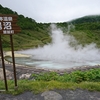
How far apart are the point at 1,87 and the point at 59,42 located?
36904mm

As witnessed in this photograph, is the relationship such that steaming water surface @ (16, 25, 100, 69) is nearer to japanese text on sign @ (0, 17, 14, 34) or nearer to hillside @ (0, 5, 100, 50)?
hillside @ (0, 5, 100, 50)

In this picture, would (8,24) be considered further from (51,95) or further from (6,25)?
(51,95)

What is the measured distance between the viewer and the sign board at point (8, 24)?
25.3ft

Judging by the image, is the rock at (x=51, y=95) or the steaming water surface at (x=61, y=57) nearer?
the rock at (x=51, y=95)

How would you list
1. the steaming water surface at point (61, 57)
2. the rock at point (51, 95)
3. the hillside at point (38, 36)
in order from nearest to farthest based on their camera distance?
the rock at point (51, 95), the steaming water surface at point (61, 57), the hillside at point (38, 36)

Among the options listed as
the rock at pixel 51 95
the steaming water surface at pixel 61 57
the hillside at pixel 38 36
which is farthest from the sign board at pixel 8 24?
the hillside at pixel 38 36

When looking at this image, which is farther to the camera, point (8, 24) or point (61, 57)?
point (61, 57)

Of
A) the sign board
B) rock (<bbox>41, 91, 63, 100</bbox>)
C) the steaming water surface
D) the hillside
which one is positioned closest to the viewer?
rock (<bbox>41, 91, 63, 100</bbox>)

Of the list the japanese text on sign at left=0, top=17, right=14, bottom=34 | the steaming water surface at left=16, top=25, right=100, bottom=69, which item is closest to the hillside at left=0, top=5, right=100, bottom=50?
the steaming water surface at left=16, top=25, right=100, bottom=69

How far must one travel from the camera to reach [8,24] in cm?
781

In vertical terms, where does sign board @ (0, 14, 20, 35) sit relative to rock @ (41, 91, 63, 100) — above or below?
above

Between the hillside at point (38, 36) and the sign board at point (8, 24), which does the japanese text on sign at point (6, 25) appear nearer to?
the sign board at point (8, 24)

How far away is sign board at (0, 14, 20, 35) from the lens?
7.73m

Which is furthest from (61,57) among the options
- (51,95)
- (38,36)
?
(38,36)
